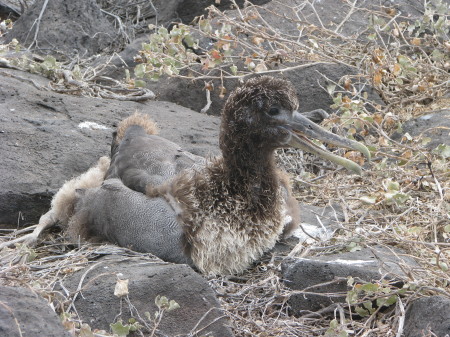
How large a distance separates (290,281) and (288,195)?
101 centimetres

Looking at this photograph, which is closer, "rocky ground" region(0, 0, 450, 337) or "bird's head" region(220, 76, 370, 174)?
"rocky ground" region(0, 0, 450, 337)

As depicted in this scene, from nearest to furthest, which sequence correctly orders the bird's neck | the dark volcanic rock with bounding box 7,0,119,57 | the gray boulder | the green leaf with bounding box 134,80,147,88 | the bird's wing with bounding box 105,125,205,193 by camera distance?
1. the bird's neck
2. the bird's wing with bounding box 105,125,205,193
3. the gray boulder
4. the green leaf with bounding box 134,80,147,88
5. the dark volcanic rock with bounding box 7,0,119,57

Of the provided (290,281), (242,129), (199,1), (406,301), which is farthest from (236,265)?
(199,1)

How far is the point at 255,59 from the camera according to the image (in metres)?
8.02

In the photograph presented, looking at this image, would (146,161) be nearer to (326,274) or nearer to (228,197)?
(228,197)

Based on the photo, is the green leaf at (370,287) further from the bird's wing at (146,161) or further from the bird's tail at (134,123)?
the bird's tail at (134,123)

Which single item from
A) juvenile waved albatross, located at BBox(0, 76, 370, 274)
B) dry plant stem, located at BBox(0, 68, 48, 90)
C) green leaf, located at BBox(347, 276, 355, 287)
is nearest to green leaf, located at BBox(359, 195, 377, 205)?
juvenile waved albatross, located at BBox(0, 76, 370, 274)

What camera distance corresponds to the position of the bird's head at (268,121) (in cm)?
522

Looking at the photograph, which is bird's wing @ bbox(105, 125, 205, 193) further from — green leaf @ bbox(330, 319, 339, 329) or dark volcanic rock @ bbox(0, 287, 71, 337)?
dark volcanic rock @ bbox(0, 287, 71, 337)

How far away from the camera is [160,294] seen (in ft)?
14.3

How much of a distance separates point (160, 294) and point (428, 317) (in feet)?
4.36

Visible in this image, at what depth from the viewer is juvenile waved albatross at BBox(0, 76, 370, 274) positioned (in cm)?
516

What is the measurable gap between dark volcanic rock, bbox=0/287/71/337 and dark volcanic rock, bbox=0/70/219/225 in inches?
109

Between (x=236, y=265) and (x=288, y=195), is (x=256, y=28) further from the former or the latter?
(x=236, y=265)
